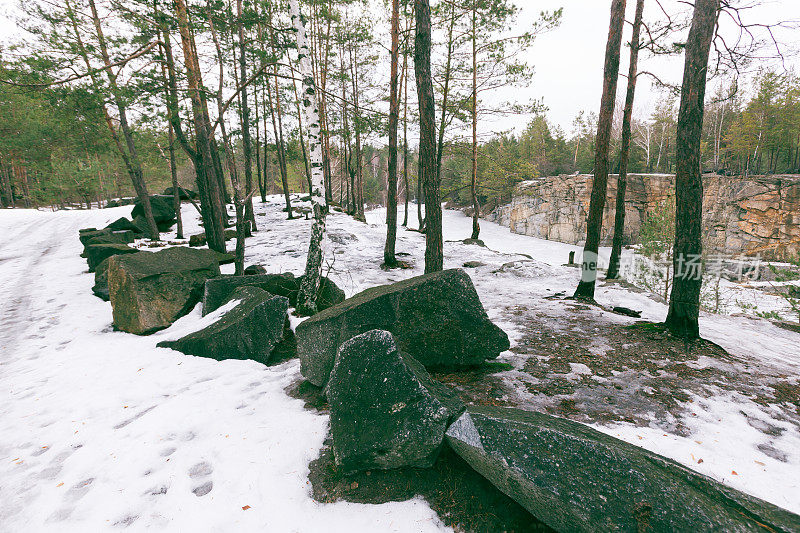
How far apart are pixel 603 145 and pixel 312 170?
659 cm

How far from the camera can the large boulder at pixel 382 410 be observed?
7.56 ft

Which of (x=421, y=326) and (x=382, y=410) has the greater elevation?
(x=421, y=326)

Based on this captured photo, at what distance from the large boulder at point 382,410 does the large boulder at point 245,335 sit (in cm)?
237

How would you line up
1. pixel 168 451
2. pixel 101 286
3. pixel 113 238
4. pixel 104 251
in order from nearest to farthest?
pixel 168 451, pixel 101 286, pixel 104 251, pixel 113 238

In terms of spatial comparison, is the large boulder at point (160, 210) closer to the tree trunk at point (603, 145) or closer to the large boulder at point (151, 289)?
the large boulder at point (151, 289)

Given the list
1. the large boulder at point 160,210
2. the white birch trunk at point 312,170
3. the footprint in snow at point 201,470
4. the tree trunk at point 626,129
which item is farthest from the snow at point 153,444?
the large boulder at point 160,210

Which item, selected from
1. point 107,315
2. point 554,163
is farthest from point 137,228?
point 554,163

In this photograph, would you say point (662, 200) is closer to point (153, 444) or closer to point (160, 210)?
point (153, 444)

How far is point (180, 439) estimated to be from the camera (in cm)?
290

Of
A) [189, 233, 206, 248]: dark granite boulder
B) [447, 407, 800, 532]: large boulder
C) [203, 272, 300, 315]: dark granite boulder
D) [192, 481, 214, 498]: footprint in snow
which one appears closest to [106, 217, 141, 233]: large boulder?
[189, 233, 206, 248]: dark granite boulder

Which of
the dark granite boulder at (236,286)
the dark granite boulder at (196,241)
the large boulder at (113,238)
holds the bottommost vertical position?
the dark granite boulder at (236,286)

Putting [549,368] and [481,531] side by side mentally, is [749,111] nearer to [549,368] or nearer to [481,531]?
[549,368]

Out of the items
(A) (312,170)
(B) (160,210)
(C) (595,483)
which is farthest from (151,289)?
(B) (160,210)

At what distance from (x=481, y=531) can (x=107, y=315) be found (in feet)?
26.7
